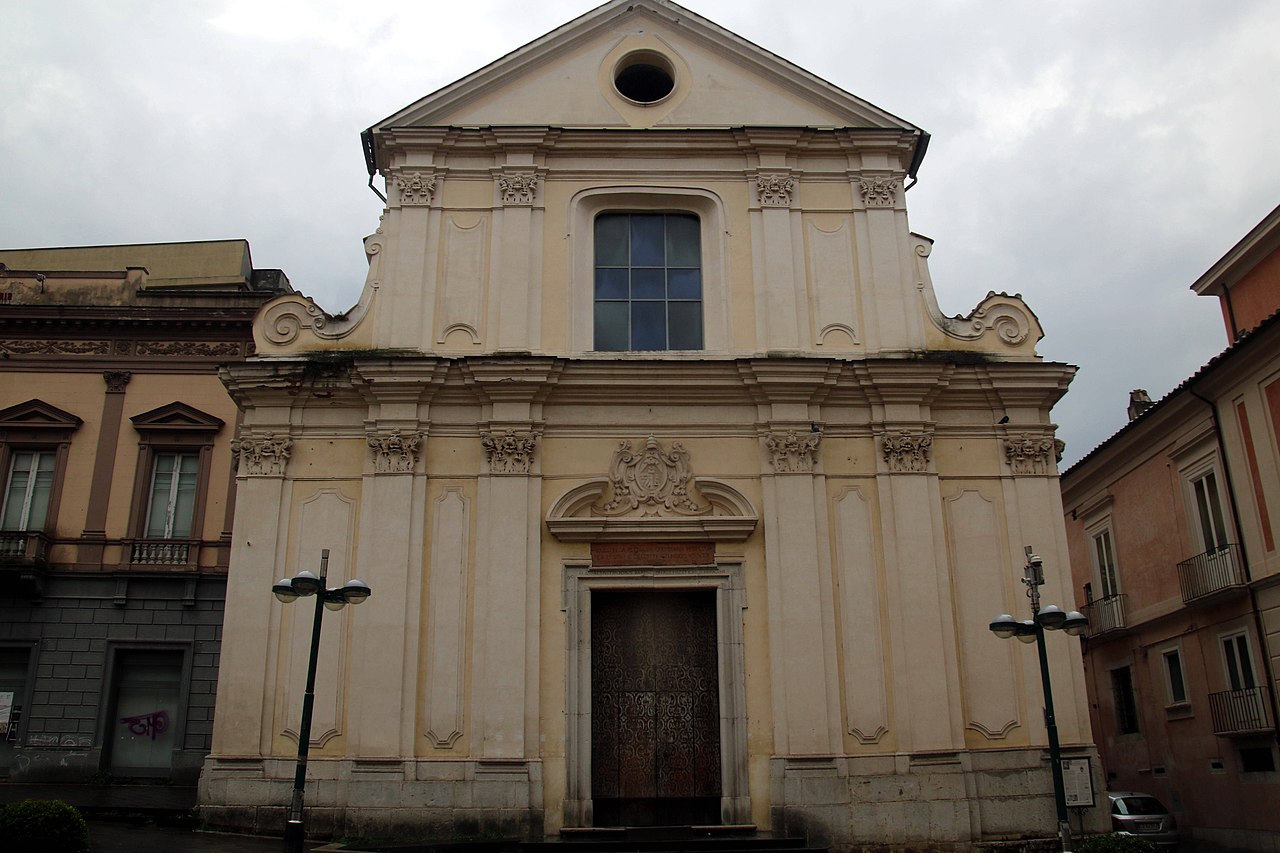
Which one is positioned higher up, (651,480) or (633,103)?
(633,103)

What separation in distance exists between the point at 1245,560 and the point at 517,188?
1452 centimetres

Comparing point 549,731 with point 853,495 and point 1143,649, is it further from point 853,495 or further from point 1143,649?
point 1143,649

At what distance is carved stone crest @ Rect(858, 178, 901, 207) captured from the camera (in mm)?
18516

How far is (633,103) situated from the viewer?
62.4 ft

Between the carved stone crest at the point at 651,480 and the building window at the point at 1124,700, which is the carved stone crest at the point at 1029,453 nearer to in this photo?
the carved stone crest at the point at 651,480

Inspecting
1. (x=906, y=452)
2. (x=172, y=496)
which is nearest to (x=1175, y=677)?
(x=906, y=452)

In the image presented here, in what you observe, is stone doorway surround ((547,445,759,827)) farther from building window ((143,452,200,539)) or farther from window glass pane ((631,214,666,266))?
building window ((143,452,200,539))

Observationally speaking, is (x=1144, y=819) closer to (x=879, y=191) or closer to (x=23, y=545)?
(x=879, y=191)

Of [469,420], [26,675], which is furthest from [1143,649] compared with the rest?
[26,675]

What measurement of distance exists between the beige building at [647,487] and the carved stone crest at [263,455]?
34mm

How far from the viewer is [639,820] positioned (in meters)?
15.8

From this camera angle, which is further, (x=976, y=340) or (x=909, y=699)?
(x=976, y=340)

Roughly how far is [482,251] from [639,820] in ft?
29.8

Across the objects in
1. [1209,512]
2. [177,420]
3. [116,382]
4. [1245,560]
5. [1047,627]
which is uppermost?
[116,382]
